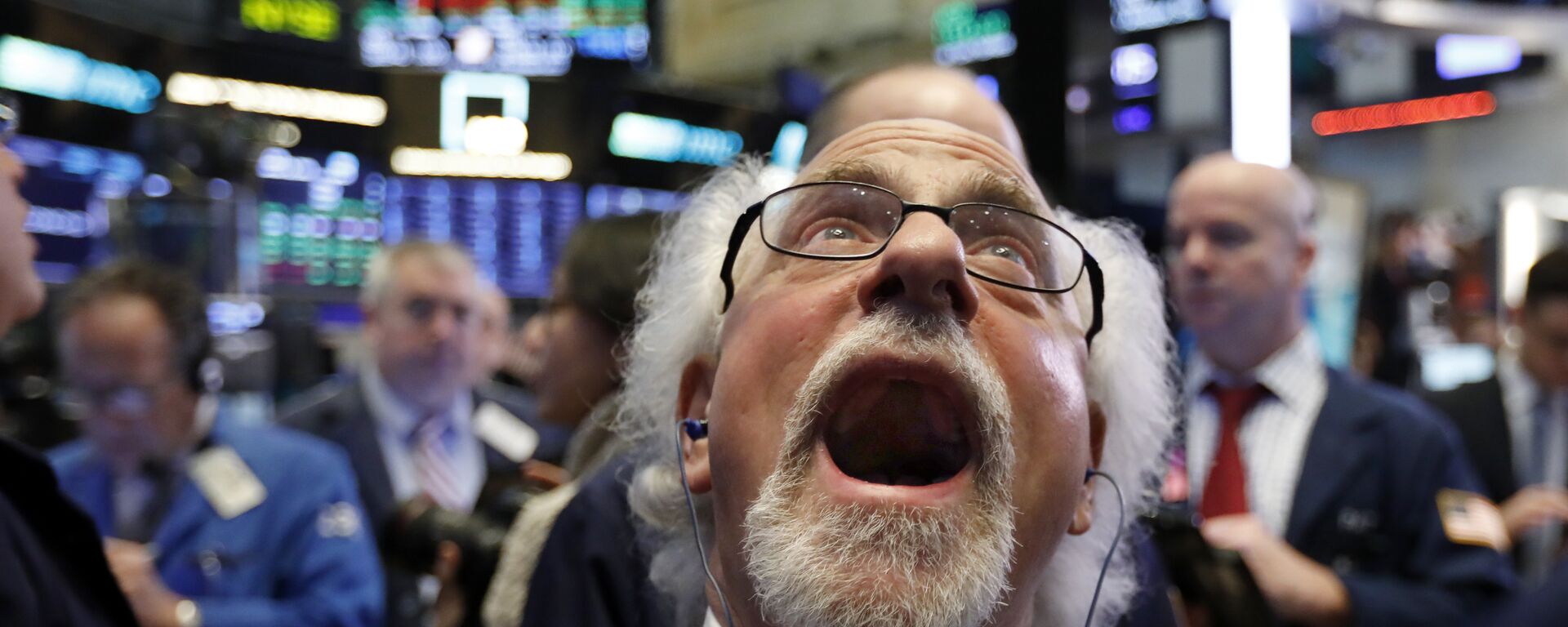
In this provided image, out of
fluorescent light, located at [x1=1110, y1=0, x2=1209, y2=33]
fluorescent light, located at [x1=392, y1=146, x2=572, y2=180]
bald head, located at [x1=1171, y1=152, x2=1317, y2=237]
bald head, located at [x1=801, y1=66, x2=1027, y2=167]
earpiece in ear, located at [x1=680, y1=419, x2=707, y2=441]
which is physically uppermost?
fluorescent light, located at [x1=1110, y1=0, x2=1209, y2=33]

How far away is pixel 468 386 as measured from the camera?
3811 millimetres

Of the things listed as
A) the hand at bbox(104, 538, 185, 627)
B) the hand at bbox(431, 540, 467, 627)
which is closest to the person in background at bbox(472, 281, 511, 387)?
the hand at bbox(104, 538, 185, 627)

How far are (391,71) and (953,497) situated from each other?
5.16 metres

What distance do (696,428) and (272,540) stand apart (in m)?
1.67

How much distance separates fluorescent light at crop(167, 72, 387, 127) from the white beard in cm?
460

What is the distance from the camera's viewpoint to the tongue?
113 centimetres

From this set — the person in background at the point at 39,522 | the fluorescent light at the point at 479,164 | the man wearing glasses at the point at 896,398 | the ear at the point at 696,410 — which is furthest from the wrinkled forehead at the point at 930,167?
the fluorescent light at the point at 479,164

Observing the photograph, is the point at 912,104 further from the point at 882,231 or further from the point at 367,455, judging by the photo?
the point at 367,455

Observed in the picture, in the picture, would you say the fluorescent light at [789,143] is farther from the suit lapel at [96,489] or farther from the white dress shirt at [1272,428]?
the suit lapel at [96,489]

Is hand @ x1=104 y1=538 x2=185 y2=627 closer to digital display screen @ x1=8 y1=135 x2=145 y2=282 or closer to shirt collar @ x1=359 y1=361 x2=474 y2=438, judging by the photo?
shirt collar @ x1=359 y1=361 x2=474 y2=438

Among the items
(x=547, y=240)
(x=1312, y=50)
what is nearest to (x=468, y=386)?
(x=547, y=240)

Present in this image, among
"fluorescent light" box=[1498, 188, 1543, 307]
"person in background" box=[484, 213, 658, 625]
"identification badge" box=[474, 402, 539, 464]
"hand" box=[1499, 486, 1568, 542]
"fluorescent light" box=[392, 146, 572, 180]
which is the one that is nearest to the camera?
"person in background" box=[484, 213, 658, 625]

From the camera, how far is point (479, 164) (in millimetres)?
5809

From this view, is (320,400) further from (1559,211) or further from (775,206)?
(1559,211)
